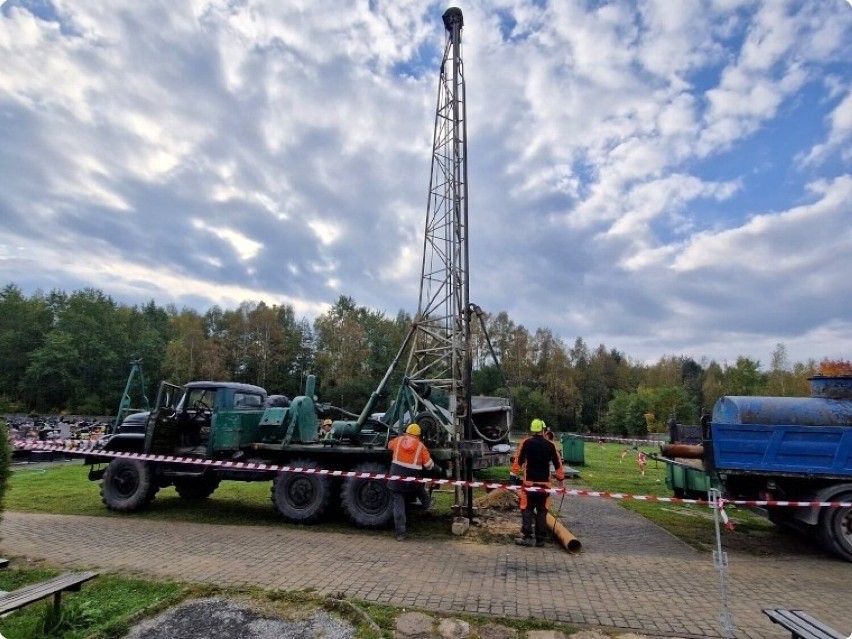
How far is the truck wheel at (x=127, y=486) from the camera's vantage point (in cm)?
895

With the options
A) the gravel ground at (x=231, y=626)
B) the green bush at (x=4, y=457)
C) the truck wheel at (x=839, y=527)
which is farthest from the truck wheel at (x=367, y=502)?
the truck wheel at (x=839, y=527)

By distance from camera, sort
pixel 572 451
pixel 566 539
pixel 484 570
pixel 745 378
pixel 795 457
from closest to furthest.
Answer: pixel 484 570 < pixel 566 539 < pixel 795 457 < pixel 572 451 < pixel 745 378

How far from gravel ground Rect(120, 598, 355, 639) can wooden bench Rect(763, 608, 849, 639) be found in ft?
10.8

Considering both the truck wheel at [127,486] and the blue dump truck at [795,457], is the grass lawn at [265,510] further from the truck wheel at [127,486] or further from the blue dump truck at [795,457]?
the blue dump truck at [795,457]

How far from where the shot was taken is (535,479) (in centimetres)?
750

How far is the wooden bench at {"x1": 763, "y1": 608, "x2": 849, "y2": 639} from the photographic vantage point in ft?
10.8

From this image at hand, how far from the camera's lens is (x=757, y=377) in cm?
5075

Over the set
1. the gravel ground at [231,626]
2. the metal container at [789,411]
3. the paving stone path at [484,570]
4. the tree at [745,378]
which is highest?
the tree at [745,378]

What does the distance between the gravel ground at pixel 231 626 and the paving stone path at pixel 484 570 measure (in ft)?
2.19

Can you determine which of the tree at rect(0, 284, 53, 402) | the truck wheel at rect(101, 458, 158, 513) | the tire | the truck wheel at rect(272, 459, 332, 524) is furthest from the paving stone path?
the tree at rect(0, 284, 53, 402)

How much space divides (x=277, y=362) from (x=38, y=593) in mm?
50501

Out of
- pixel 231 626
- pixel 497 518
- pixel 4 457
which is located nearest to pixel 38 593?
pixel 231 626

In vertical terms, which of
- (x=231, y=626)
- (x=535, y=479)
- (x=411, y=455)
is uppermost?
(x=411, y=455)

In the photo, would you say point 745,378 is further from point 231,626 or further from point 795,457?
point 231,626
